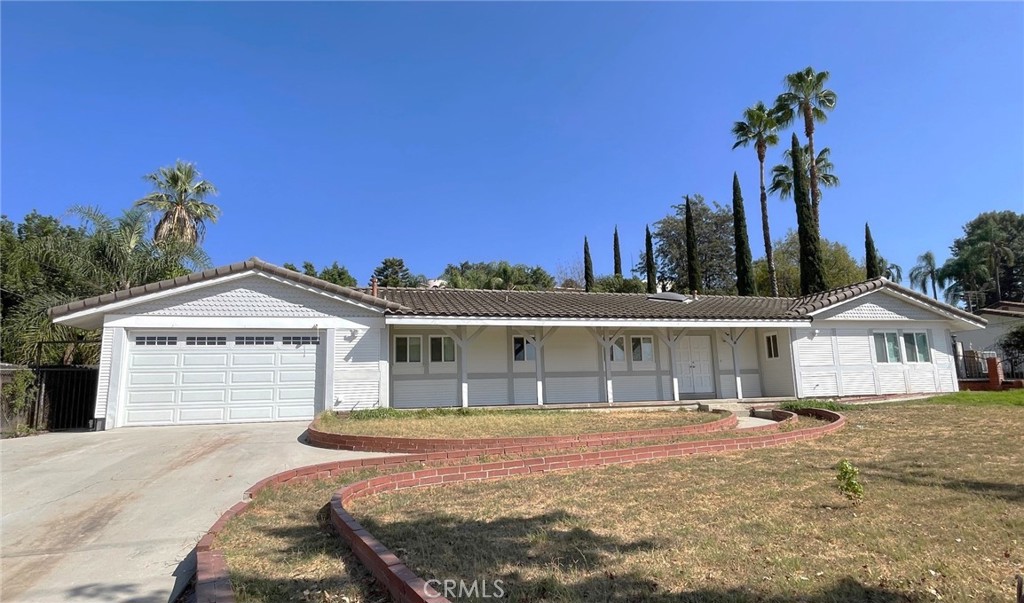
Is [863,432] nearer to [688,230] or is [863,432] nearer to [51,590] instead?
[51,590]

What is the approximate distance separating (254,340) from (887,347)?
20.3 meters

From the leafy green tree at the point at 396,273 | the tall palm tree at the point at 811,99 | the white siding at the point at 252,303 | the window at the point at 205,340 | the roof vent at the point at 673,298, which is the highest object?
the tall palm tree at the point at 811,99

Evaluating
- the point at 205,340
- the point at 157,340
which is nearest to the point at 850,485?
the point at 205,340

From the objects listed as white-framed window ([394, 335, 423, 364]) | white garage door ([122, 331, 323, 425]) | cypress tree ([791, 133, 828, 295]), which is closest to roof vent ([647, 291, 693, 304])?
white-framed window ([394, 335, 423, 364])

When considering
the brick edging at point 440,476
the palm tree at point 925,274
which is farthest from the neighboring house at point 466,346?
the palm tree at point 925,274

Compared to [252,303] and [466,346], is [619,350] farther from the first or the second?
[252,303]

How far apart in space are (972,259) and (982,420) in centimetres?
6585

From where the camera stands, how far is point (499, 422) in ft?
38.3

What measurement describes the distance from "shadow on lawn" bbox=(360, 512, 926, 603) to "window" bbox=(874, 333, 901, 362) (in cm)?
1788

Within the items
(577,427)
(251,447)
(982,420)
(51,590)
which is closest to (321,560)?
(51,590)

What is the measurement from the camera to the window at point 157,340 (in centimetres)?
1277

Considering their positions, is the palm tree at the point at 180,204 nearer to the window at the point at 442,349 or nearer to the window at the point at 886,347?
the window at the point at 442,349

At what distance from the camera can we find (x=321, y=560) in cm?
418

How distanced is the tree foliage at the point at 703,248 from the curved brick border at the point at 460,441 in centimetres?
3592
